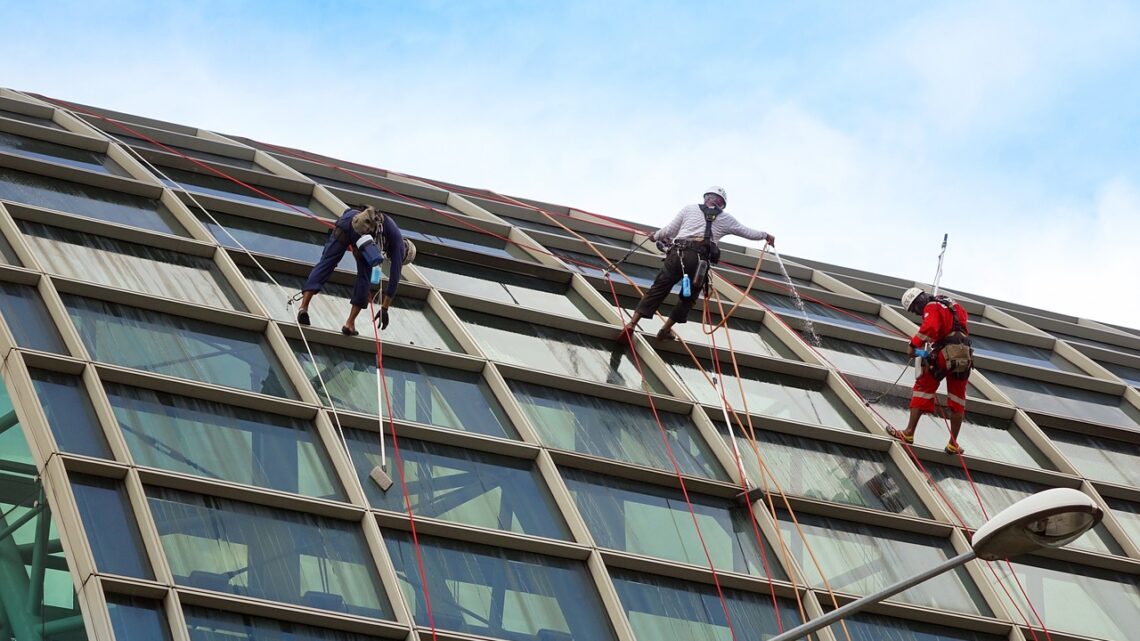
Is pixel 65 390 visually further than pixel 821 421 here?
No

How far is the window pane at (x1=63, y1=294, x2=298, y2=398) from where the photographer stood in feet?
58.3

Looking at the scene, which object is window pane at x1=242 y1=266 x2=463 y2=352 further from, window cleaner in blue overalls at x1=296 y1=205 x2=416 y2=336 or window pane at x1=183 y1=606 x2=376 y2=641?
window pane at x1=183 y1=606 x2=376 y2=641

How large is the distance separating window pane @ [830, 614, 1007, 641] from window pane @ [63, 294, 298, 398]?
7355mm

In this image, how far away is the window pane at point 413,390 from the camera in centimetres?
1892

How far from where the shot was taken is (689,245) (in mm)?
22578

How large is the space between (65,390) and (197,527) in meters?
2.36

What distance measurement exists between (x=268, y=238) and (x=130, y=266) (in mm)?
3348

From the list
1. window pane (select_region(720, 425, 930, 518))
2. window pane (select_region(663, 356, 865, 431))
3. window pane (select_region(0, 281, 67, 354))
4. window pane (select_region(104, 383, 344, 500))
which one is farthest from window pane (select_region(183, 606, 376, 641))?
window pane (select_region(663, 356, 865, 431))

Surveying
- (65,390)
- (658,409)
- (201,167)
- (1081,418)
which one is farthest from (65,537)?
(1081,418)

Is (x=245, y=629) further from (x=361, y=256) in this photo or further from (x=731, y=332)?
(x=731, y=332)

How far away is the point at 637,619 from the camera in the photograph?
672 inches

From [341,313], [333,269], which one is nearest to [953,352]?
[341,313]

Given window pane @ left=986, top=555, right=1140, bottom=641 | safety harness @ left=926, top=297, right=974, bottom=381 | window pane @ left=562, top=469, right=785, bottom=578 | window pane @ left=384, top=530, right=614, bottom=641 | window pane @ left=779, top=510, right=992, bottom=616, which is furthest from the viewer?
safety harness @ left=926, top=297, right=974, bottom=381

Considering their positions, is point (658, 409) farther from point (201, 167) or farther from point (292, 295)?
point (201, 167)
